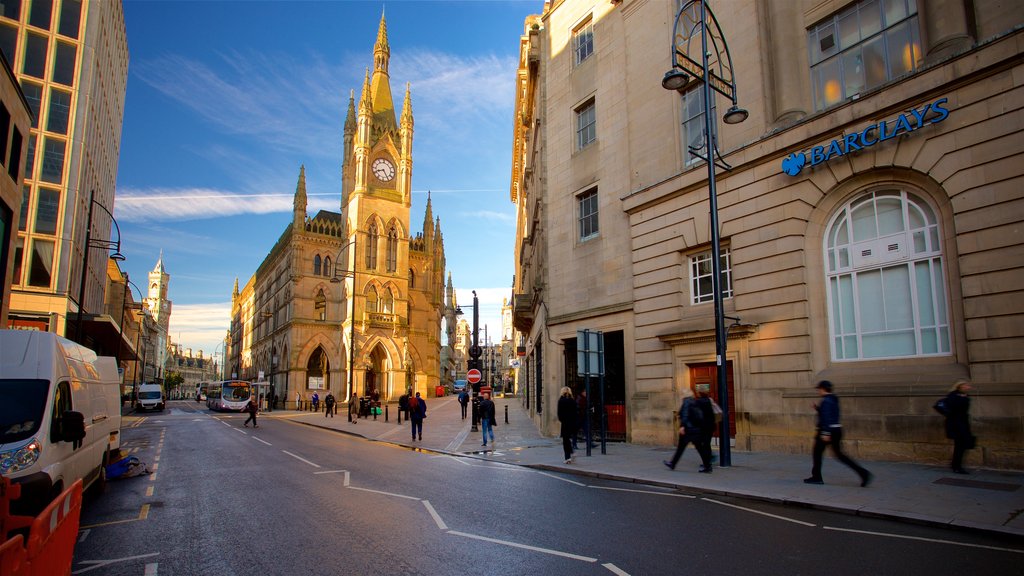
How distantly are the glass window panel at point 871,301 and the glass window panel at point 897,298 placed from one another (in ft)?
0.29

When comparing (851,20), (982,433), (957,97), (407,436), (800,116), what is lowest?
(407,436)

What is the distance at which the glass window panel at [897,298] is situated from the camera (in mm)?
Answer: 11969

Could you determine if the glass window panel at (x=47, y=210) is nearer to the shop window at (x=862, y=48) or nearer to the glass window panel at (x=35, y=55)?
the glass window panel at (x=35, y=55)

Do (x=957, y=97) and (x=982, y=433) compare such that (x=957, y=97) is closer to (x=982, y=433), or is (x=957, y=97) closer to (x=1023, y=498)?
(x=982, y=433)

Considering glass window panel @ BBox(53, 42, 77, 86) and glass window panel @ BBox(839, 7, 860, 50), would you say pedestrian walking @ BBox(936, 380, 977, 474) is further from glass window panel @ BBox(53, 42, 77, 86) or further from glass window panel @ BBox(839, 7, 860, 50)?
glass window panel @ BBox(53, 42, 77, 86)

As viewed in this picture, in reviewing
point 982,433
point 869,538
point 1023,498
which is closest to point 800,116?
point 982,433

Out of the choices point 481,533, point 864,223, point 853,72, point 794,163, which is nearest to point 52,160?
point 481,533

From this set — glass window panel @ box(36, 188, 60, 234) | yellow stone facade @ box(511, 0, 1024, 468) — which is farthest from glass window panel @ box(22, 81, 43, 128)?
yellow stone facade @ box(511, 0, 1024, 468)

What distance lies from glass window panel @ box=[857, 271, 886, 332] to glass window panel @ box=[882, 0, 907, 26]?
554 cm

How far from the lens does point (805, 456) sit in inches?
506

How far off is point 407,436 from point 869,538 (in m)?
18.4

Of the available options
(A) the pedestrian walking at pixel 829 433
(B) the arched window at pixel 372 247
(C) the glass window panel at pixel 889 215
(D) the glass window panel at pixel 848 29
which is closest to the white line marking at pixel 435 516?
(A) the pedestrian walking at pixel 829 433

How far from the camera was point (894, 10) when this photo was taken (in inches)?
503

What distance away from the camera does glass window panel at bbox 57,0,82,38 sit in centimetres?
3216
